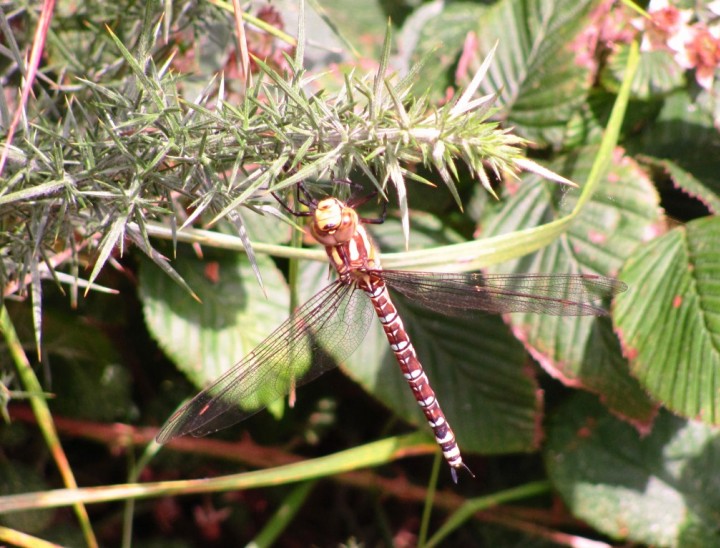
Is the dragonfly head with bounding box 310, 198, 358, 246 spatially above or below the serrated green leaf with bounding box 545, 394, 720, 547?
above

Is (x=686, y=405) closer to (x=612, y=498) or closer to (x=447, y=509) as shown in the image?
(x=612, y=498)

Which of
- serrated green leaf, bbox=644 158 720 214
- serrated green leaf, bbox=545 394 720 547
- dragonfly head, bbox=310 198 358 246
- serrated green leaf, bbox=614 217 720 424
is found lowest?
serrated green leaf, bbox=545 394 720 547

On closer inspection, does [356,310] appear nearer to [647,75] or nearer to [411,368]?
[411,368]

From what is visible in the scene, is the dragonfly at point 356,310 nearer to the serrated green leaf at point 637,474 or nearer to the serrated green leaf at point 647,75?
the serrated green leaf at point 637,474

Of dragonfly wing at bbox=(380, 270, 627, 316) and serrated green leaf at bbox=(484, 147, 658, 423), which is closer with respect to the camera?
dragonfly wing at bbox=(380, 270, 627, 316)

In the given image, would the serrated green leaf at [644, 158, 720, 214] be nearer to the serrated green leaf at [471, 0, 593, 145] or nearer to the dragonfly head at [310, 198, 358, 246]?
the serrated green leaf at [471, 0, 593, 145]

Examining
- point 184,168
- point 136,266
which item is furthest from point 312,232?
point 136,266

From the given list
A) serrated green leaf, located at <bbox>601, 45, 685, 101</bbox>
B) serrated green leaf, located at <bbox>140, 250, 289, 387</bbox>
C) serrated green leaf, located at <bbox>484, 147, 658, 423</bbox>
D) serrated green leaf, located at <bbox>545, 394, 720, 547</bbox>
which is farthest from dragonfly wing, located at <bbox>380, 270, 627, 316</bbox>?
serrated green leaf, located at <bbox>601, 45, 685, 101</bbox>
